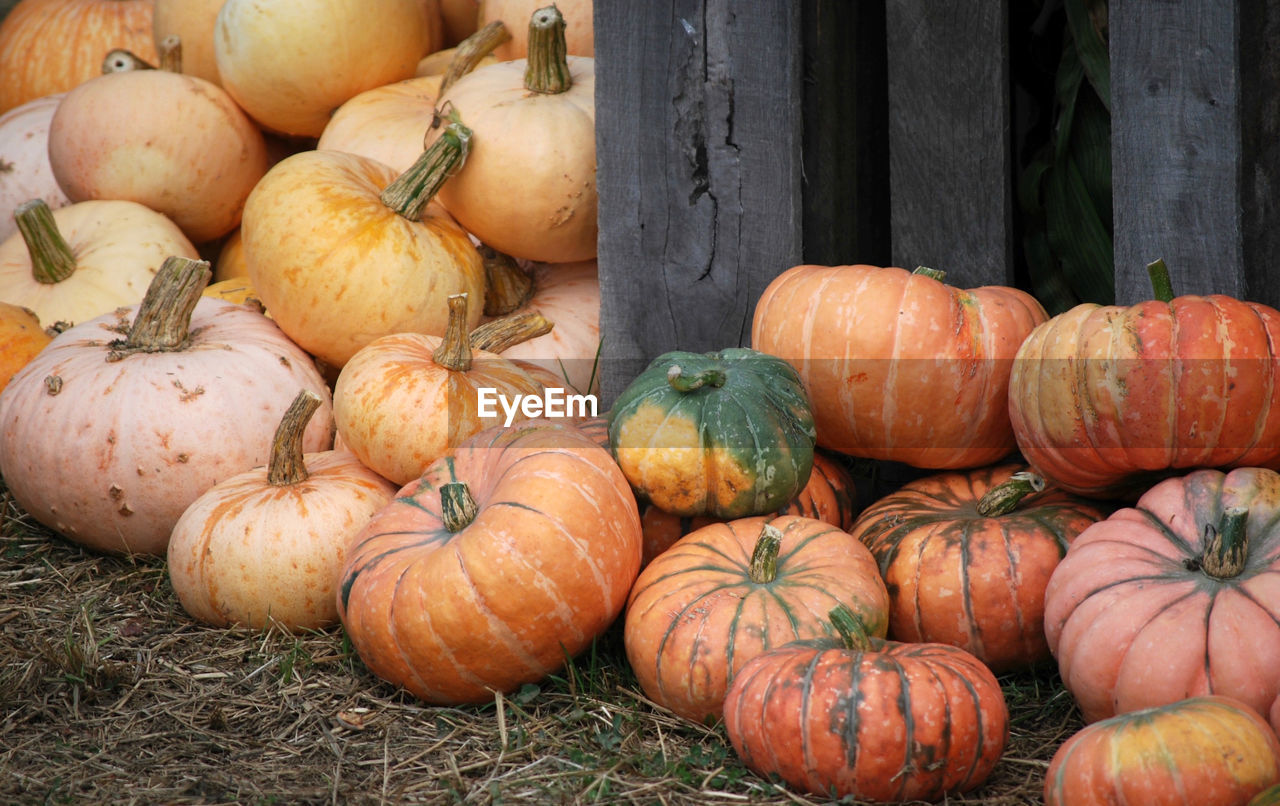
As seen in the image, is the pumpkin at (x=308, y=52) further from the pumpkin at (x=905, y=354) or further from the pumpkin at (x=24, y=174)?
the pumpkin at (x=905, y=354)

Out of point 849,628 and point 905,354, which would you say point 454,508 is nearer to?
point 849,628

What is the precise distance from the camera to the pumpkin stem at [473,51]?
4.00m

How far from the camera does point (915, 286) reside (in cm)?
278

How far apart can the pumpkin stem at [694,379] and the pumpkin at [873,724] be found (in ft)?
2.29

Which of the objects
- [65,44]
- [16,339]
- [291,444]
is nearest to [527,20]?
[291,444]

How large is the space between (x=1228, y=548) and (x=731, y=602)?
94 cm

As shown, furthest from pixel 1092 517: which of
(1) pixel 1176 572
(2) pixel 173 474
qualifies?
(2) pixel 173 474

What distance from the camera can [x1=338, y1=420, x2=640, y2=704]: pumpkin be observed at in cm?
247

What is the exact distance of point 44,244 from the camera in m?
3.92

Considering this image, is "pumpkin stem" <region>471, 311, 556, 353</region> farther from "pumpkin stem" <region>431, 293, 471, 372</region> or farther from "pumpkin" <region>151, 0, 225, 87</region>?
"pumpkin" <region>151, 0, 225, 87</region>

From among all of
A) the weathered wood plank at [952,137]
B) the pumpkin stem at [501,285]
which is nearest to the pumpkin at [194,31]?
the pumpkin stem at [501,285]

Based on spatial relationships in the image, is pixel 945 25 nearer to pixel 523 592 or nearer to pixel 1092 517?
pixel 1092 517

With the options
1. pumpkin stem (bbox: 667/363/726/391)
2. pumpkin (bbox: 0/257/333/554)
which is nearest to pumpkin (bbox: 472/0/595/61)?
pumpkin (bbox: 0/257/333/554)

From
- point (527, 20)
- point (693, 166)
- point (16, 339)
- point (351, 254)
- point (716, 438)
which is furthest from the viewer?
point (527, 20)
